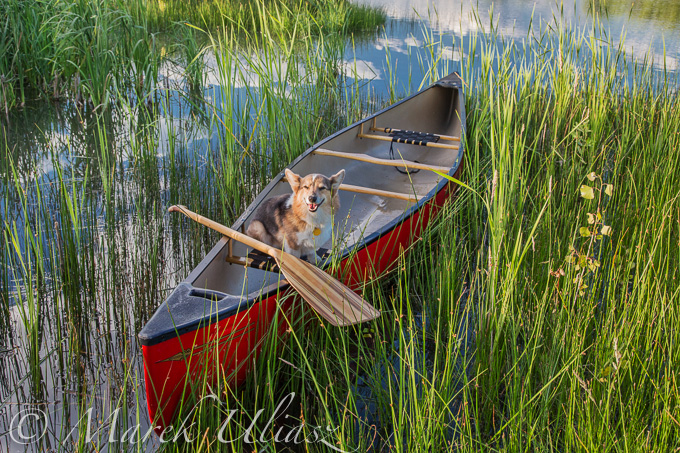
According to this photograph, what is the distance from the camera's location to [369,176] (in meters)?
5.87

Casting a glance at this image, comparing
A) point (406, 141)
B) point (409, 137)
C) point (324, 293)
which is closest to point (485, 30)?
point (409, 137)

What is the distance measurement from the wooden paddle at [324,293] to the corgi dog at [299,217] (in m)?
0.52

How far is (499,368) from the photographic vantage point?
278 cm

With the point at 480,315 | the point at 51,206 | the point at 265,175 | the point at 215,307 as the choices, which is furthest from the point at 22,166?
the point at 480,315

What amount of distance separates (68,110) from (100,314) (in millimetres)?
5198

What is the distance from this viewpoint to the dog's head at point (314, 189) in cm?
360

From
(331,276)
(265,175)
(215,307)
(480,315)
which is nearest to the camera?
(215,307)

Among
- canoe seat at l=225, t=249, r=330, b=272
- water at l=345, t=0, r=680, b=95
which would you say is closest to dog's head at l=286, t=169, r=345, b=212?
canoe seat at l=225, t=249, r=330, b=272

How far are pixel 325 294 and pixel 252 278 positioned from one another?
1104mm

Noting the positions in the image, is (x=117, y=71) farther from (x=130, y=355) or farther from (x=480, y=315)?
(x=480, y=315)

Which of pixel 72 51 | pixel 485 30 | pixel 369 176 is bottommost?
pixel 369 176

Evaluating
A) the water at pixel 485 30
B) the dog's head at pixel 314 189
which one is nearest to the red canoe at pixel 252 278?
the dog's head at pixel 314 189

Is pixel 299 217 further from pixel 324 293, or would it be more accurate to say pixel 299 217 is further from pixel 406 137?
pixel 406 137

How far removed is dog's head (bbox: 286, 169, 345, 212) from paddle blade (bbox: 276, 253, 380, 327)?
569 mm
